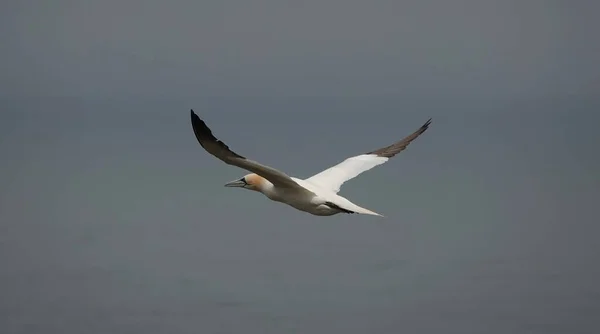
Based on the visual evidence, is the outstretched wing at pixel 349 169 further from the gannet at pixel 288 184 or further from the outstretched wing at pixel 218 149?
the outstretched wing at pixel 218 149

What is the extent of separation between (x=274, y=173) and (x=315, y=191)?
1075mm

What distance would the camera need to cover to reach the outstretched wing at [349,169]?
20875 millimetres

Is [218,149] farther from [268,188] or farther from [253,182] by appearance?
[253,182]

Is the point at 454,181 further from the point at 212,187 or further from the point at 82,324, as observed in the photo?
the point at 82,324

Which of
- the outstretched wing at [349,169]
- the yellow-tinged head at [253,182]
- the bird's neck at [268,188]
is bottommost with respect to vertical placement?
the bird's neck at [268,188]

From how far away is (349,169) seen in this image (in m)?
21.7

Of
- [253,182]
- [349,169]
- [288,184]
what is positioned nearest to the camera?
[288,184]

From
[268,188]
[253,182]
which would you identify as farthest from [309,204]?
[253,182]

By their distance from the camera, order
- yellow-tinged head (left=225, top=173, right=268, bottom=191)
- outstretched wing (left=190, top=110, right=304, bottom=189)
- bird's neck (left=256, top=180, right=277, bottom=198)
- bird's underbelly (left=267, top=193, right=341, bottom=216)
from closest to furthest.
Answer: outstretched wing (left=190, top=110, right=304, bottom=189) < bird's underbelly (left=267, top=193, right=341, bottom=216) < bird's neck (left=256, top=180, right=277, bottom=198) < yellow-tinged head (left=225, top=173, right=268, bottom=191)

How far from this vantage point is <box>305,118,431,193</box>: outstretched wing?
20.9 m

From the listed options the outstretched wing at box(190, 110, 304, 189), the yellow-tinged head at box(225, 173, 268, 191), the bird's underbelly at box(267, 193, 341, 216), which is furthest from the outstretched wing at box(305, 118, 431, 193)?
the outstretched wing at box(190, 110, 304, 189)

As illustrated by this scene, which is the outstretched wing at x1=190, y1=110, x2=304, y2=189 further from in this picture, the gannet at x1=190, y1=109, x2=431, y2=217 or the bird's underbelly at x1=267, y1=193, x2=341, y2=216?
the bird's underbelly at x1=267, y1=193, x2=341, y2=216

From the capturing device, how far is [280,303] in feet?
85.1

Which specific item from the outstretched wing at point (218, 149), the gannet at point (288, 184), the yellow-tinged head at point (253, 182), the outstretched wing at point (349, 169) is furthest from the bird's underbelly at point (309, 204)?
the outstretched wing at point (349, 169)
